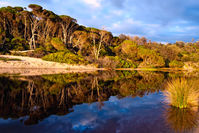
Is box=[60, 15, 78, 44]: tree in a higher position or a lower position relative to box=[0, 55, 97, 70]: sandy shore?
higher

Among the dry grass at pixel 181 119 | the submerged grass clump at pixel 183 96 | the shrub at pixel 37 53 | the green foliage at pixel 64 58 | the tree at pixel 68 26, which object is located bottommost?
the dry grass at pixel 181 119

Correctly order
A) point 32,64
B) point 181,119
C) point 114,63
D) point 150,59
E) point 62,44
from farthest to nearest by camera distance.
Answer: point 150,59, point 62,44, point 114,63, point 32,64, point 181,119

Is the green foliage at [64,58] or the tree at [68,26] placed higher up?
the tree at [68,26]

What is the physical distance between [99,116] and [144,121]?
1181mm

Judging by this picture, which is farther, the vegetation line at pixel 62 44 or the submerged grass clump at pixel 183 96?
the vegetation line at pixel 62 44

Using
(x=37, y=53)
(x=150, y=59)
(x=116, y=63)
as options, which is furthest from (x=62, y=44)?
(x=150, y=59)

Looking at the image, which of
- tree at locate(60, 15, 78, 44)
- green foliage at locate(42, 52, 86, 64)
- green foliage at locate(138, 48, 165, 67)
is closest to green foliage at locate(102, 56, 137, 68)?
green foliage at locate(138, 48, 165, 67)

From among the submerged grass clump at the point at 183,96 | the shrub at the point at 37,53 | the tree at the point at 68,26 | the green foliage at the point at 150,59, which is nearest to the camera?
the submerged grass clump at the point at 183,96

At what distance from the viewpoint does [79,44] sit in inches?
1287

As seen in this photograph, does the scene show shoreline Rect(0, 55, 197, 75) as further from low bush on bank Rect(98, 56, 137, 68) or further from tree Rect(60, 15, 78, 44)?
tree Rect(60, 15, 78, 44)

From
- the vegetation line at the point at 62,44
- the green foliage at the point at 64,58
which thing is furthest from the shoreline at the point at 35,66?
the vegetation line at the point at 62,44

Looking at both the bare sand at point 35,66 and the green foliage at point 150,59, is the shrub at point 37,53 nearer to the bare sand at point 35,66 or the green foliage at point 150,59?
the bare sand at point 35,66

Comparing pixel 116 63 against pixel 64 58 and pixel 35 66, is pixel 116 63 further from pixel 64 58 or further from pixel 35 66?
pixel 35 66

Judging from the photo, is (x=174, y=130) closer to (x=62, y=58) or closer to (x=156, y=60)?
(x=62, y=58)
